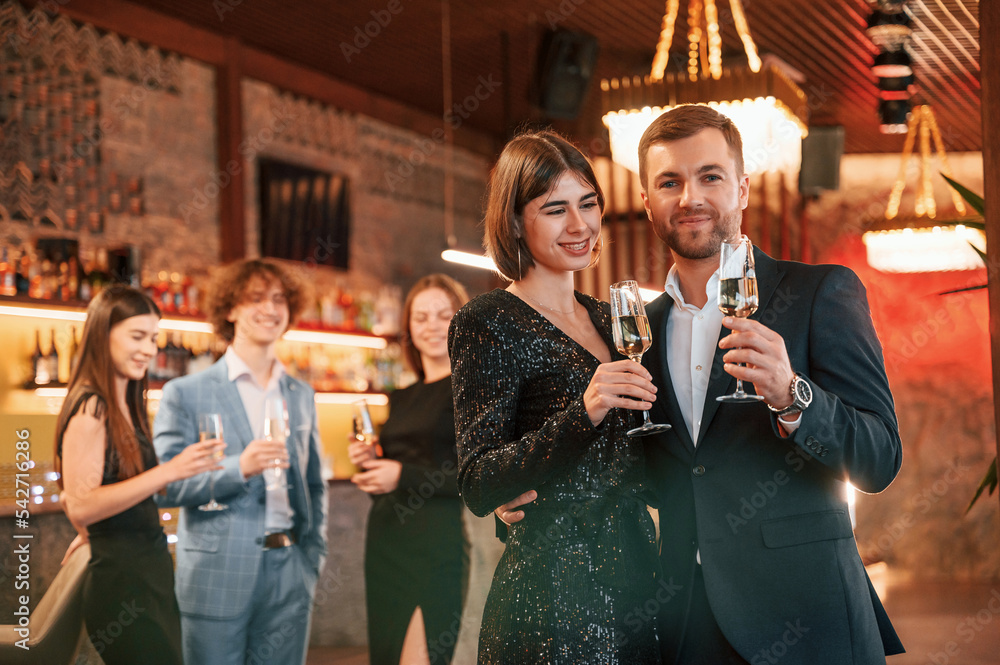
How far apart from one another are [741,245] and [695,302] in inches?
10.7

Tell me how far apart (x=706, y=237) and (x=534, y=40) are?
5.23 metres

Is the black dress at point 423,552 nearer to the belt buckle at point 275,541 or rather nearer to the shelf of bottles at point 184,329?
the belt buckle at point 275,541

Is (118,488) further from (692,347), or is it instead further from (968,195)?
(968,195)

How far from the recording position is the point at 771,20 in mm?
6176

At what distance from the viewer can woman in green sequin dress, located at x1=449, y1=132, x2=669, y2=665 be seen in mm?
1749

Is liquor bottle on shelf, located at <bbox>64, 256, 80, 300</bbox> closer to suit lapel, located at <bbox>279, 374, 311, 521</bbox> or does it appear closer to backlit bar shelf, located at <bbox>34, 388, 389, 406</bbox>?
backlit bar shelf, located at <bbox>34, 388, 389, 406</bbox>

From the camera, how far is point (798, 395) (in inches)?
60.1

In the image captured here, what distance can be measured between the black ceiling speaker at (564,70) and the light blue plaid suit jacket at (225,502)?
358 cm

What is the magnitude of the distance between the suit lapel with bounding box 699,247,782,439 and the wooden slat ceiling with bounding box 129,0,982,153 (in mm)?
3890

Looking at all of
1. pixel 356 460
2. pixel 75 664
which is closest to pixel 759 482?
pixel 356 460

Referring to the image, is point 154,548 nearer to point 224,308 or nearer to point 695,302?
point 224,308

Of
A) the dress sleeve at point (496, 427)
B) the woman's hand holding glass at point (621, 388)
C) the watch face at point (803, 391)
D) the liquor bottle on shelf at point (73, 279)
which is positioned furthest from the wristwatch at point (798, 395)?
the liquor bottle on shelf at point (73, 279)

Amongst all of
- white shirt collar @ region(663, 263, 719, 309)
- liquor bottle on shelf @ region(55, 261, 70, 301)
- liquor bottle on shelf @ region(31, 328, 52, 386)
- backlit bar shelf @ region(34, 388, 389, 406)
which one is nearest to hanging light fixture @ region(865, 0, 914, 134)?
backlit bar shelf @ region(34, 388, 389, 406)

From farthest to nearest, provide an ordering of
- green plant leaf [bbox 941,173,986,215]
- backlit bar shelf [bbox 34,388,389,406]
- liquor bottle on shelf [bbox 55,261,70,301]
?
1. backlit bar shelf [bbox 34,388,389,406]
2. liquor bottle on shelf [bbox 55,261,70,301]
3. green plant leaf [bbox 941,173,986,215]
